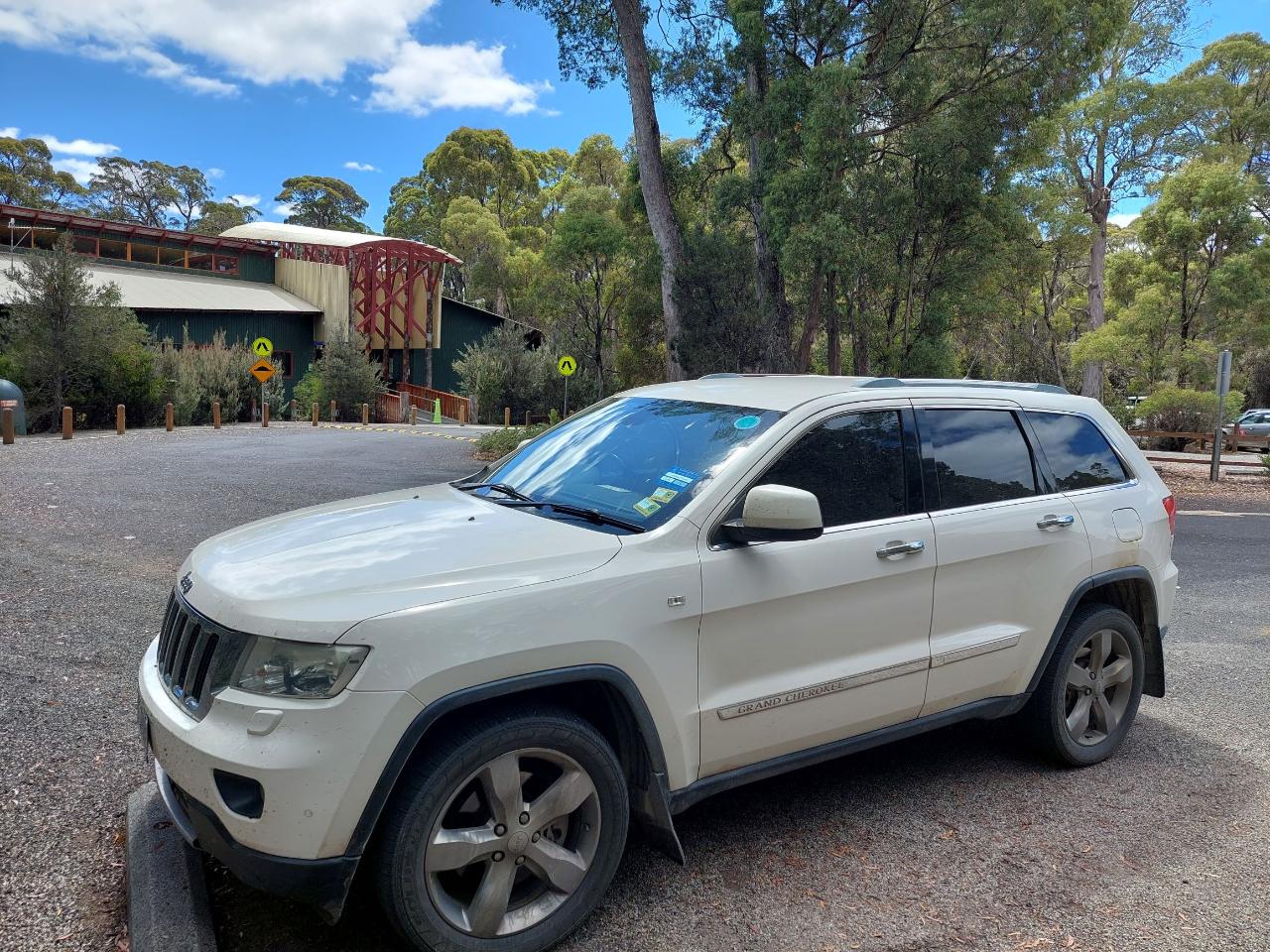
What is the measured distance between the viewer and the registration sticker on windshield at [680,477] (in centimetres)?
329

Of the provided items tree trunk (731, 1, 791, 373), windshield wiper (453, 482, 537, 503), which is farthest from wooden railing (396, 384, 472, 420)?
windshield wiper (453, 482, 537, 503)

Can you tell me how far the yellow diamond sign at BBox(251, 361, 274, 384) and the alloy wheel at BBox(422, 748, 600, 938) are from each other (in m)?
27.5

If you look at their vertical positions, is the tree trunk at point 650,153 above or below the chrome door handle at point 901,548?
above

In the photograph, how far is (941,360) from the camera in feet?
57.5

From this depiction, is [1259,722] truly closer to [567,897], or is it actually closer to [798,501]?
[798,501]

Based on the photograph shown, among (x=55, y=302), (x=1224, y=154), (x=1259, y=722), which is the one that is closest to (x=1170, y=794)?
(x=1259, y=722)

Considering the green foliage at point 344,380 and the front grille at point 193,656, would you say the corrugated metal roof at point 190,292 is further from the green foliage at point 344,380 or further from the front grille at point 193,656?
the front grille at point 193,656

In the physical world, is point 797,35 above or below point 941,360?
above

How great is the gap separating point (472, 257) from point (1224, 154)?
40531 millimetres

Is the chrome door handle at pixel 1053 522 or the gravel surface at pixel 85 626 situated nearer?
the gravel surface at pixel 85 626

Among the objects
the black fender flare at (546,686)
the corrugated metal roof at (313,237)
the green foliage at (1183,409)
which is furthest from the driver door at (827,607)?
the corrugated metal roof at (313,237)

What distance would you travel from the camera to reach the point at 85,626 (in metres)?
5.79

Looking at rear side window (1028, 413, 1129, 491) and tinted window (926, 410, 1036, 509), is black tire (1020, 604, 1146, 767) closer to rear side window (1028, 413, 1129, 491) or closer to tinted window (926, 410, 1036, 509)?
rear side window (1028, 413, 1129, 491)

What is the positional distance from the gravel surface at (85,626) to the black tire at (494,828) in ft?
3.47
